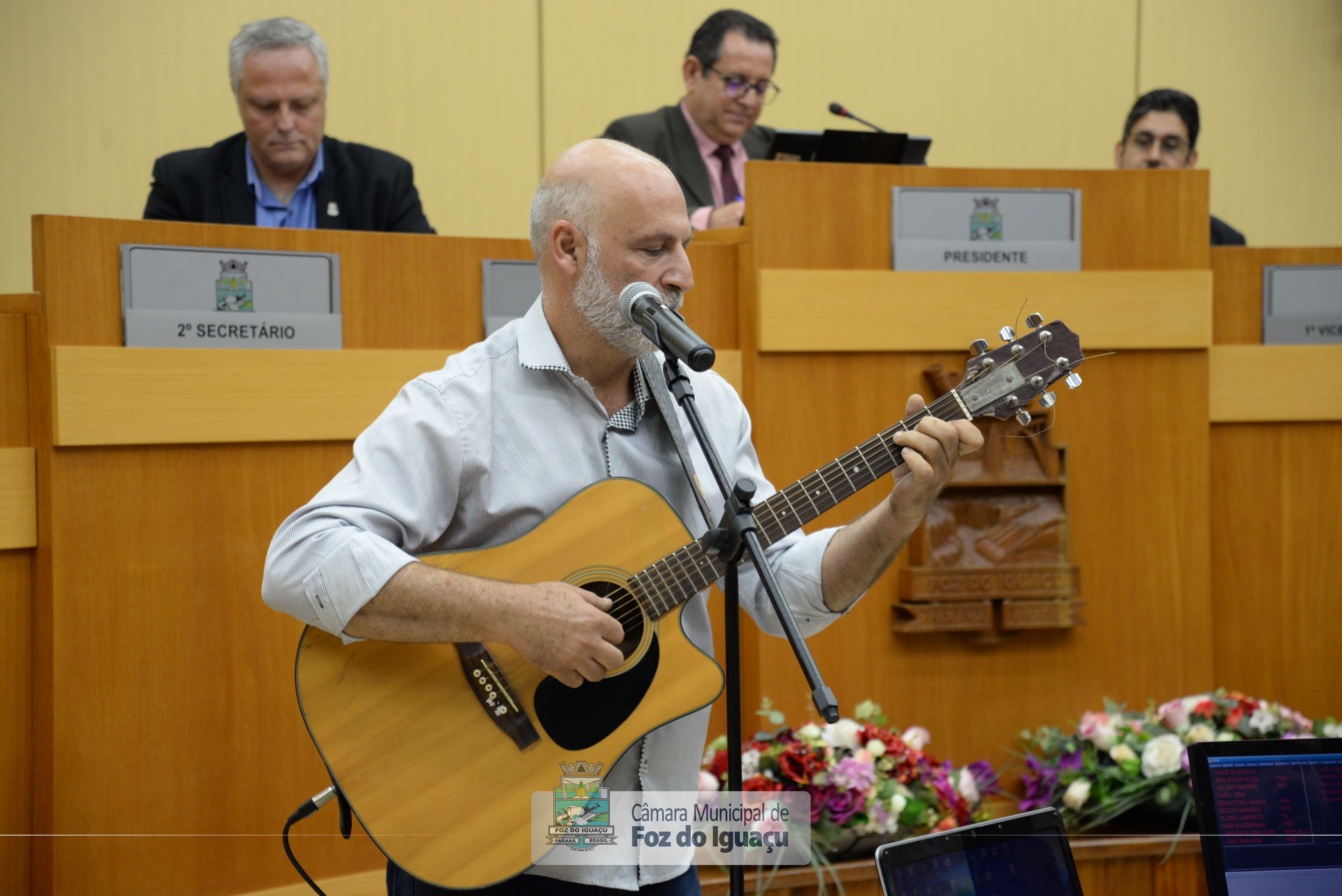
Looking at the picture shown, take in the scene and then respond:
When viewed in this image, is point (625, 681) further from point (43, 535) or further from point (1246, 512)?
point (1246, 512)

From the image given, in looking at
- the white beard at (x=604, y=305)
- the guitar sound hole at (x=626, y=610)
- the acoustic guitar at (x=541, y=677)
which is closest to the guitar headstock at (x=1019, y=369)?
the acoustic guitar at (x=541, y=677)

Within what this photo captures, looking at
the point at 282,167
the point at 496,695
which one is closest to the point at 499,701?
the point at 496,695

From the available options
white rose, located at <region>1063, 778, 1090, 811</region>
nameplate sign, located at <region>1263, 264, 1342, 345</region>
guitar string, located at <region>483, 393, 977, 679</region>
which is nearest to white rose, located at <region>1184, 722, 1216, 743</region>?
white rose, located at <region>1063, 778, 1090, 811</region>

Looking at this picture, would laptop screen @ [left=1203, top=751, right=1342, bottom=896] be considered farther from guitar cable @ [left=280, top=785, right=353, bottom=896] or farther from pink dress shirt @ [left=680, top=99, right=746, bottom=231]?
pink dress shirt @ [left=680, top=99, right=746, bottom=231]

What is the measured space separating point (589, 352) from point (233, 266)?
37.6 inches

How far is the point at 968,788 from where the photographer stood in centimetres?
234

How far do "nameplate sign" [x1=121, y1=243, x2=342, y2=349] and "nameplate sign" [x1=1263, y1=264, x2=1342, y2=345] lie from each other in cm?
213

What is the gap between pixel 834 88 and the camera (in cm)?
475

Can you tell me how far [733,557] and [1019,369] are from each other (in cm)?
53

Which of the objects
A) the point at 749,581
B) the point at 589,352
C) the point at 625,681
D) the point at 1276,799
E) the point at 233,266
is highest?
the point at 233,266

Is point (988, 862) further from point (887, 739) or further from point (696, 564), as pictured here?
point (887, 739)

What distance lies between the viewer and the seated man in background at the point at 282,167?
104 inches

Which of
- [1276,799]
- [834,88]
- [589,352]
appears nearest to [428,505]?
[589,352]

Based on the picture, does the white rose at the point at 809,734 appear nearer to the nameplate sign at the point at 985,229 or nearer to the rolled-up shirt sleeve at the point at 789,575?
the rolled-up shirt sleeve at the point at 789,575
